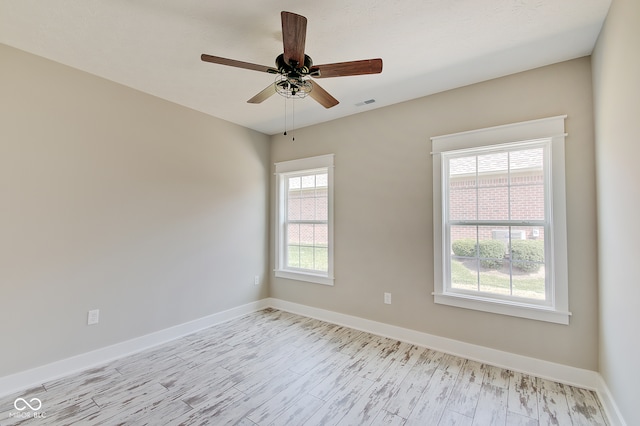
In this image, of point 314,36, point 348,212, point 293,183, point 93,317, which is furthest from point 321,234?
point 93,317

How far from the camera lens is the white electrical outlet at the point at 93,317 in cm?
256

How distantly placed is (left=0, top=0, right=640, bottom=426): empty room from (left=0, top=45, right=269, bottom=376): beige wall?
17 millimetres

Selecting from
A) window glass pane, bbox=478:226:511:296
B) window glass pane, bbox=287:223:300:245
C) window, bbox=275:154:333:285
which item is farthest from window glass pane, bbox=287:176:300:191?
window glass pane, bbox=478:226:511:296

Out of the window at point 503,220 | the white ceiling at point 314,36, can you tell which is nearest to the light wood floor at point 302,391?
the window at point 503,220

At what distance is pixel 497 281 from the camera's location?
2.64 metres

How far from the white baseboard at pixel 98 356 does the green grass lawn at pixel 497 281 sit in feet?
9.62

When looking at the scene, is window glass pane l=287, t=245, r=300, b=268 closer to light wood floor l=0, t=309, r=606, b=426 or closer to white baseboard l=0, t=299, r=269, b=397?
white baseboard l=0, t=299, r=269, b=397

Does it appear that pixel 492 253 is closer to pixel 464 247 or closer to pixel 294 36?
pixel 464 247

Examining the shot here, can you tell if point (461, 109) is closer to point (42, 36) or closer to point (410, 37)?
point (410, 37)

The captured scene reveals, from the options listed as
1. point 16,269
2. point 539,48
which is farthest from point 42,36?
point 539,48

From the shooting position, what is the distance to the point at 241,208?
4.01m

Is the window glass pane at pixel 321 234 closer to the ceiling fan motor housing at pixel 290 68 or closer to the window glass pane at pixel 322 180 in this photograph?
the window glass pane at pixel 322 180

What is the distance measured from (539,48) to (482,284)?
2.11 meters

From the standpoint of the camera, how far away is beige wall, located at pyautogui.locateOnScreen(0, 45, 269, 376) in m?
2.22
